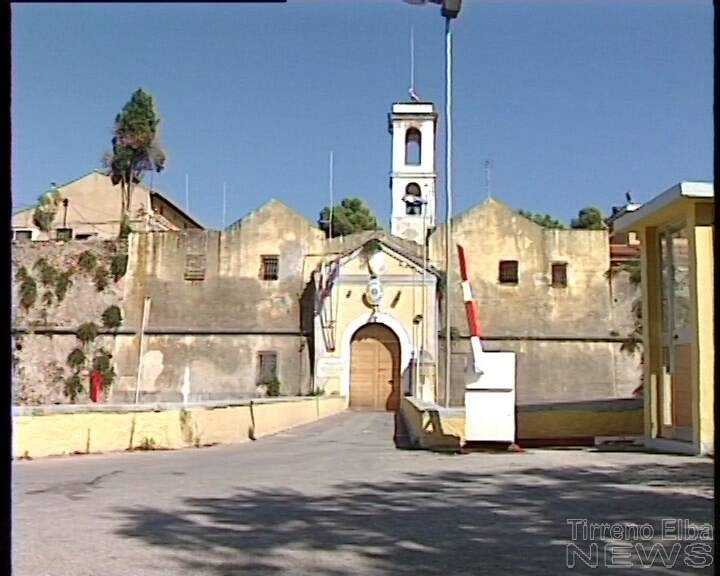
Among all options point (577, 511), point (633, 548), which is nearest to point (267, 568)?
point (633, 548)

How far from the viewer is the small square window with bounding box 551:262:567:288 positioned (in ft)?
118

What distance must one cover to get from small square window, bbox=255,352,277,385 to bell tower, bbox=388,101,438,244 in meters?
9.15

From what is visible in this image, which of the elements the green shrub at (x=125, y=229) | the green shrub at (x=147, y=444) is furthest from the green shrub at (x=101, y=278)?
the green shrub at (x=147, y=444)

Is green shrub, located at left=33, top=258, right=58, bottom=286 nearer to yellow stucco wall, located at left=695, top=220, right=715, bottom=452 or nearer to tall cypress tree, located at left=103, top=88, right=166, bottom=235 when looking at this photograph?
tall cypress tree, located at left=103, top=88, right=166, bottom=235

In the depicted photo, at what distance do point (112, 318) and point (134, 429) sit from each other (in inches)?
846

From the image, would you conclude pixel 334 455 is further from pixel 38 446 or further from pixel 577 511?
pixel 577 511

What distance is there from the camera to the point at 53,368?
35250mm

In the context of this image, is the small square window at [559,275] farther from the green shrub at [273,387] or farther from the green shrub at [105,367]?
the green shrub at [105,367]

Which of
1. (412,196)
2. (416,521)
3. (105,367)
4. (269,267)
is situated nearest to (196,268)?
(269,267)

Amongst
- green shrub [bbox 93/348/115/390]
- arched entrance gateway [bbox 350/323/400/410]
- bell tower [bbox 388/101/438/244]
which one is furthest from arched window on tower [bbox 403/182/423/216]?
green shrub [bbox 93/348/115/390]

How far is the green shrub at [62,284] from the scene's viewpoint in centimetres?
3581

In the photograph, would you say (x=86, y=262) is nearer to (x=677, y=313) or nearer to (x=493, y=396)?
(x=493, y=396)

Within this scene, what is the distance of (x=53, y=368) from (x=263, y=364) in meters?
7.62
